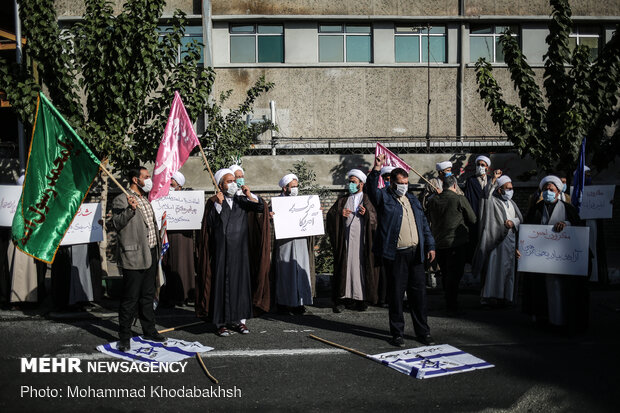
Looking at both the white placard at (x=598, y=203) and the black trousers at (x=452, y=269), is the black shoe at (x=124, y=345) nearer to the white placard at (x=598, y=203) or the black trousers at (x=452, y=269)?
the black trousers at (x=452, y=269)

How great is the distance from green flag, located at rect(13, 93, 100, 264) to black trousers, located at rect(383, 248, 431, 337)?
373 cm

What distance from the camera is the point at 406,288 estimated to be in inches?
284

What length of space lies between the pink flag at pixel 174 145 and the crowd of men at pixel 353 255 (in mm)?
372

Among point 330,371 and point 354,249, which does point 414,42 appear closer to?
point 354,249

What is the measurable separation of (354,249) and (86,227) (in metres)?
4.11

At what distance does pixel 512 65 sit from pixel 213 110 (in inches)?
247

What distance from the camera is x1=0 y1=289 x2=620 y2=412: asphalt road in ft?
16.9

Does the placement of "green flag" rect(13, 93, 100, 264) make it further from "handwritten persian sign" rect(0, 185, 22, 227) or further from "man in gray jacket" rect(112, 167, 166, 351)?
"handwritten persian sign" rect(0, 185, 22, 227)

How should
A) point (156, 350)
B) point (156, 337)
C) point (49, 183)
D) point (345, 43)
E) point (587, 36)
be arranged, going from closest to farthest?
point (49, 183)
point (156, 350)
point (156, 337)
point (345, 43)
point (587, 36)

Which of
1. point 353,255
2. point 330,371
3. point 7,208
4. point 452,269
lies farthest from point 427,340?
point 7,208

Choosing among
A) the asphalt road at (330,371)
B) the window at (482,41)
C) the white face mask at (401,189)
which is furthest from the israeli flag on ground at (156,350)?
the window at (482,41)

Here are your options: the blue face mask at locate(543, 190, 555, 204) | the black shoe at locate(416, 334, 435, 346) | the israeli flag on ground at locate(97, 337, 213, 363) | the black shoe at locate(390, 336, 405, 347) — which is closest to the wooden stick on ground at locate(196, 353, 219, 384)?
the israeli flag on ground at locate(97, 337, 213, 363)

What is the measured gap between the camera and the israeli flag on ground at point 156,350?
6388 mm

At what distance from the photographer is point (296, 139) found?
55.3 ft
